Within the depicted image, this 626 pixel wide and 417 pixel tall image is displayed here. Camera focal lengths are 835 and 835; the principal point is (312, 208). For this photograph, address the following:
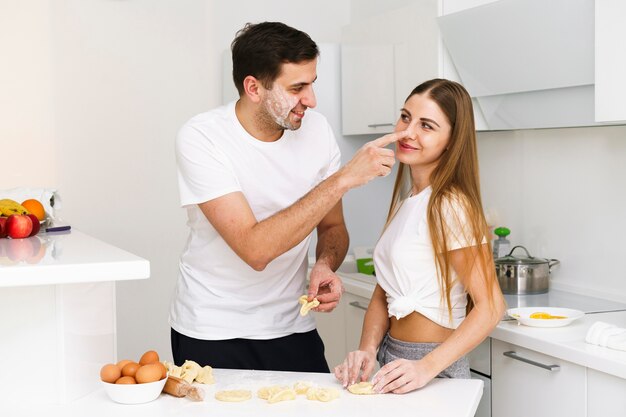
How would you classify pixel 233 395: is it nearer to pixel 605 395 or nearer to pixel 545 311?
pixel 605 395

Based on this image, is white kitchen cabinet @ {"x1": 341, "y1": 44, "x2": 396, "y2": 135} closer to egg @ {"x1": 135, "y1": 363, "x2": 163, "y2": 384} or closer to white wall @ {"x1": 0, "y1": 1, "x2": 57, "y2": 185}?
white wall @ {"x1": 0, "y1": 1, "x2": 57, "y2": 185}

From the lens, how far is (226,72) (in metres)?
3.96

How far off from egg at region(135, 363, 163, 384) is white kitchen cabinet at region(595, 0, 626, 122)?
139 centimetres

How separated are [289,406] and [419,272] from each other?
0.55 m

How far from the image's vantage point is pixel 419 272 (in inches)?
79.8

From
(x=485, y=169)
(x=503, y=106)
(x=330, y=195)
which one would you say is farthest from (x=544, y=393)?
(x=485, y=169)

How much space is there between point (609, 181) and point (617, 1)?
707 mm

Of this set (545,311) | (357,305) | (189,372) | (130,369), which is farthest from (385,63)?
(130,369)

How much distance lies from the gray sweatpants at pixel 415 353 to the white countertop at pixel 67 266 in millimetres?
755

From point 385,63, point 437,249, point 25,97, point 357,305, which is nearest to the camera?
point 437,249

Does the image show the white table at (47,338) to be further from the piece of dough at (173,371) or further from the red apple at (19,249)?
the piece of dough at (173,371)

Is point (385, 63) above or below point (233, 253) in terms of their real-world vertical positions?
above

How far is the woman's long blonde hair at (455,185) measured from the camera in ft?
6.46

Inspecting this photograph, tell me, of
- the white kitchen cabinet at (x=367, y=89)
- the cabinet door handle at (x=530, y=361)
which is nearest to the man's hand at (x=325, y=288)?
the cabinet door handle at (x=530, y=361)
